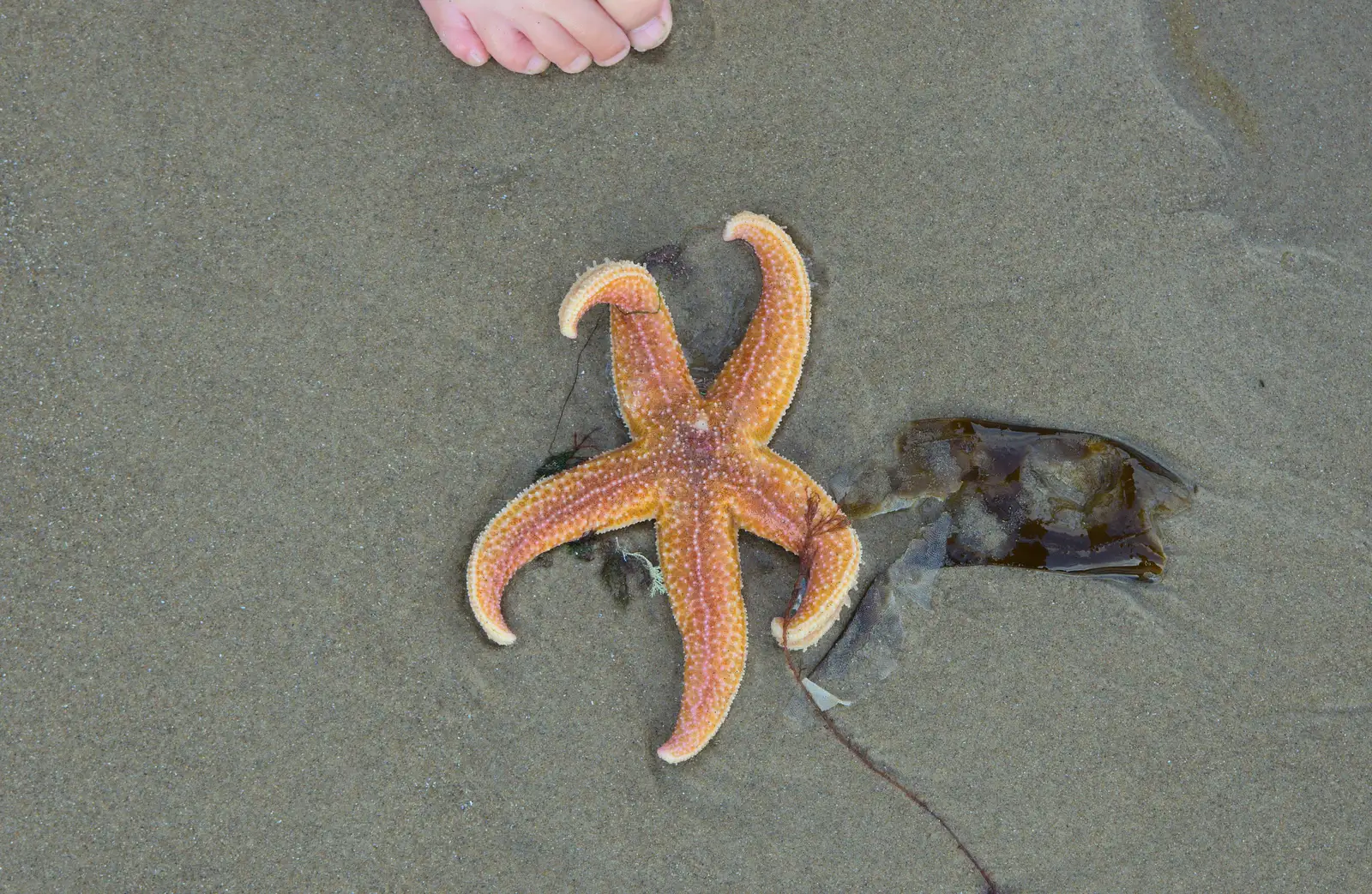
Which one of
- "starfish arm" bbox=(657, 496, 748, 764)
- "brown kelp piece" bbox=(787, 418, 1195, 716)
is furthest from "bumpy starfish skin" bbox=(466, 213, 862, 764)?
"brown kelp piece" bbox=(787, 418, 1195, 716)

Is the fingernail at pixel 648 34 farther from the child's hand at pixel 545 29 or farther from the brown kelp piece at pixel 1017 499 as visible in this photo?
the brown kelp piece at pixel 1017 499

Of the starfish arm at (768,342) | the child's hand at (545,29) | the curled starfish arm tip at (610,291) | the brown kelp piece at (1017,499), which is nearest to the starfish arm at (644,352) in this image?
the curled starfish arm tip at (610,291)

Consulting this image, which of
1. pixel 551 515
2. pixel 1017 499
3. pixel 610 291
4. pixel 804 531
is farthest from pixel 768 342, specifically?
pixel 1017 499

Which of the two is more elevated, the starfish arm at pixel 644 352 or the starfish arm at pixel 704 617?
the starfish arm at pixel 644 352

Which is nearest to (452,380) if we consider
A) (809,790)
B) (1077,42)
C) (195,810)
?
(195,810)

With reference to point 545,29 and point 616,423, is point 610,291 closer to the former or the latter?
point 616,423

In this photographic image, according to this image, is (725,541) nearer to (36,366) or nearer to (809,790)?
(809,790)

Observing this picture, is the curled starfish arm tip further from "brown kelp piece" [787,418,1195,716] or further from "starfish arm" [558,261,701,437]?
"brown kelp piece" [787,418,1195,716]
